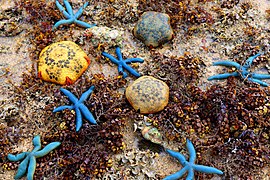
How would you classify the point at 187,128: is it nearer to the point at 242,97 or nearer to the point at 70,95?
the point at 242,97

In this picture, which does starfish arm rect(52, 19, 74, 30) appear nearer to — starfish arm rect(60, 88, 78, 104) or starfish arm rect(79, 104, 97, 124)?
starfish arm rect(60, 88, 78, 104)

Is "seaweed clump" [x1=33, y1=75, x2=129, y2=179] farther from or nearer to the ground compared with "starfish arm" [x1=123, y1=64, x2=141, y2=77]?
nearer to the ground

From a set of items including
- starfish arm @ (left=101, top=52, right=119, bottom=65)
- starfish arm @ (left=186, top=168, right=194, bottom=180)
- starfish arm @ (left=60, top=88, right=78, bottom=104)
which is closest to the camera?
starfish arm @ (left=186, top=168, right=194, bottom=180)

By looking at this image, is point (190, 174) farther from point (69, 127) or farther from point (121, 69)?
point (121, 69)

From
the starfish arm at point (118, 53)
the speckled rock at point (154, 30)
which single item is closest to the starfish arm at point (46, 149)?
the starfish arm at point (118, 53)

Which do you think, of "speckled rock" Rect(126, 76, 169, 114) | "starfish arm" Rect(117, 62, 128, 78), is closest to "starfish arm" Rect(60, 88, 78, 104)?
"speckled rock" Rect(126, 76, 169, 114)

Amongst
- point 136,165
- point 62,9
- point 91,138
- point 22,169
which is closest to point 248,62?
point 136,165

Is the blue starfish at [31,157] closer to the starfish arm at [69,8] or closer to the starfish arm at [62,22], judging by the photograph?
the starfish arm at [62,22]
